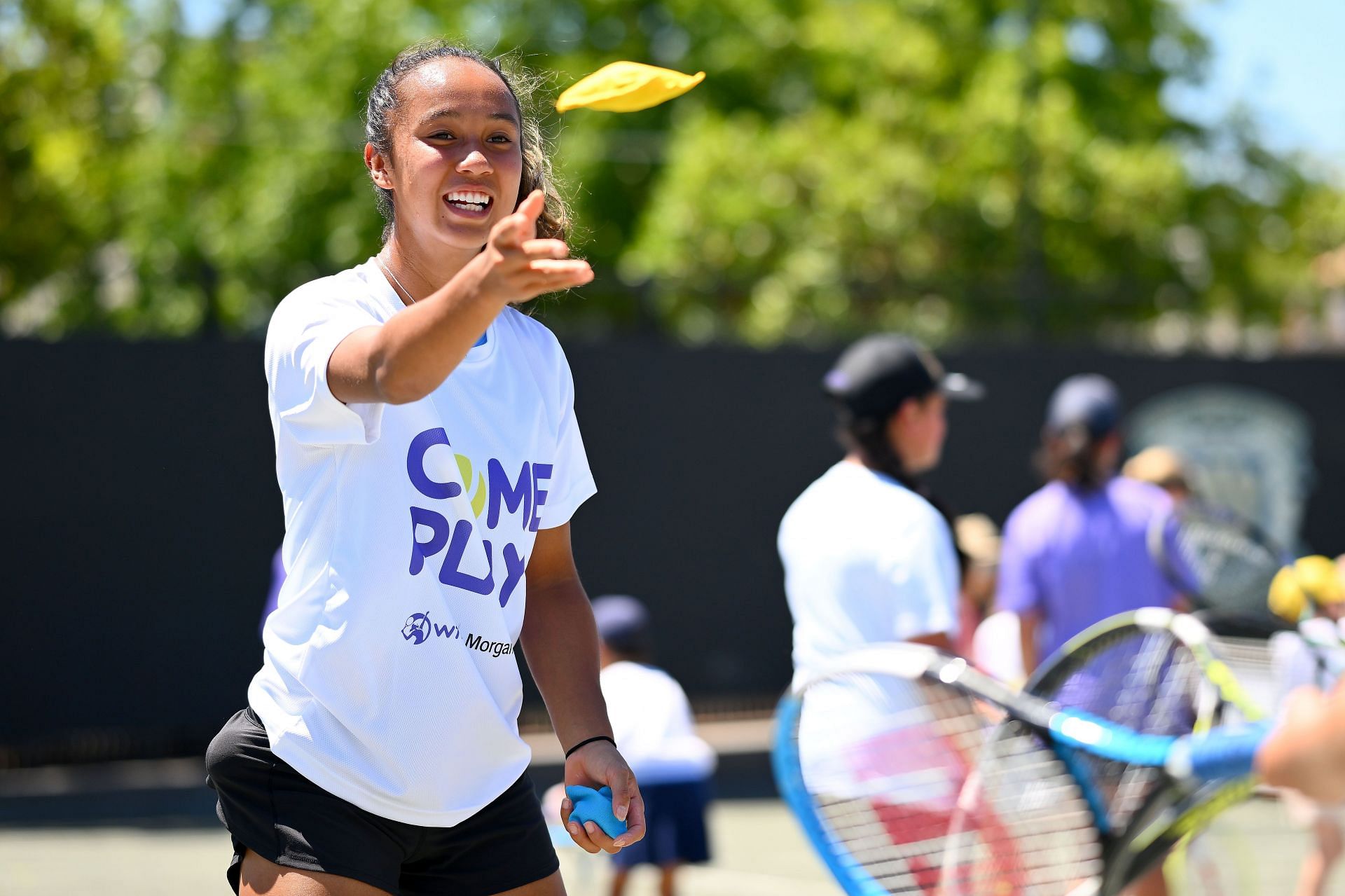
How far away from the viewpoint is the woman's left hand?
96.2 inches

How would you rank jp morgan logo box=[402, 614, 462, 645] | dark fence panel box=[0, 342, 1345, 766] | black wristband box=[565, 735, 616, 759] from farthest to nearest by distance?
dark fence panel box=[0, 342, 1345, 766] → black wristband box=[565, 735, 616, 759] → jp morgan logo box=[402, 614, 462, 645]

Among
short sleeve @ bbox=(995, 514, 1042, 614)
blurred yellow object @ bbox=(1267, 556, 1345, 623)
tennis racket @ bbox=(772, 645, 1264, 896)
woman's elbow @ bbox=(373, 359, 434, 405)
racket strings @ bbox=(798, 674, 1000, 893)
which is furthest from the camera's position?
short sleeve @ bbox=(995, 514, 1042, 614)

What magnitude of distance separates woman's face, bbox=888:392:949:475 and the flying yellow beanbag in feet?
6.17

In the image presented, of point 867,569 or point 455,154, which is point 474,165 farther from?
point 867,569

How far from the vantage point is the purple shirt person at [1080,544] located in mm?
5773

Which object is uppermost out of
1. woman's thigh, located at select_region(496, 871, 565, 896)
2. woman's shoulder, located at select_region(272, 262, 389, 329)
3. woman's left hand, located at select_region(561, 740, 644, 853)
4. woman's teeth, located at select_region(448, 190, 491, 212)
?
woman's teeth, located at select_region(448, 190, 491, 212)

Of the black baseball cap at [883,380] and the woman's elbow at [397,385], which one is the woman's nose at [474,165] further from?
the black baseball cap at [883,380]

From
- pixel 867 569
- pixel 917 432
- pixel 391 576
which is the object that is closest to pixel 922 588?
pixel 867 569

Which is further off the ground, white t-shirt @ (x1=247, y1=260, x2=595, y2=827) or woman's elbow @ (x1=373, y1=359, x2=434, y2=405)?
woman's elbow @ (x1=373, y1=359, x2=434, y2=405)

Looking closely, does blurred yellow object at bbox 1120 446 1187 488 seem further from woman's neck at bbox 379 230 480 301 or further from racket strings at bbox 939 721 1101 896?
woman's neck at bbox 379 230 480 301

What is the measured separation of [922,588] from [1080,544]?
2062 millimetres

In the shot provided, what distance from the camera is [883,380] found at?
4.32m

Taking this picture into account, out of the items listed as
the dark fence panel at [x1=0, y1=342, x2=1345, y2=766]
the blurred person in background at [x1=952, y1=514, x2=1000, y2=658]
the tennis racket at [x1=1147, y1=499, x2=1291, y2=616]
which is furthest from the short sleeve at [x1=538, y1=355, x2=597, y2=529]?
the dark fence panel at [x1=0, y1=342, x2=1345, y2=766]

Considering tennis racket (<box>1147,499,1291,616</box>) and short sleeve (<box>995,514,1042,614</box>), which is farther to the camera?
short sleeve (<box>995,514,1042,614</box>)
